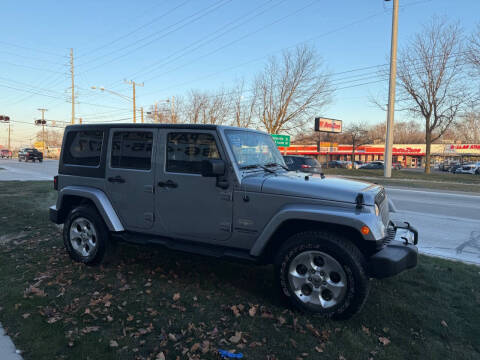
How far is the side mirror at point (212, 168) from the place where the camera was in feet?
11.5

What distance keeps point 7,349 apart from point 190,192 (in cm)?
217

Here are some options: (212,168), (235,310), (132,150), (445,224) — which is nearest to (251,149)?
(212,168)

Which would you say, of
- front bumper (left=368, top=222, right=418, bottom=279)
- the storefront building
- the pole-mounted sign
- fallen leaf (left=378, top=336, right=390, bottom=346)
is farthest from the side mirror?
the storefront building

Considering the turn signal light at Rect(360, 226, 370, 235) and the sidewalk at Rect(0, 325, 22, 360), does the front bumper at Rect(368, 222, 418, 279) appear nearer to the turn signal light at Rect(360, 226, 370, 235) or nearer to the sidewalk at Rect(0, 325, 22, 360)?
the turn signal light at Rect(360, 226, 370, 235)

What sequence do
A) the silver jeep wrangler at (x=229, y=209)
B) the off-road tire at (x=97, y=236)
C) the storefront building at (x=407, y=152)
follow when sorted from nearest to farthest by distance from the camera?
1. the silver jeep wrangler at (x=229, y=209)
2. the off-road tire at (x=97, y=236)
3. the storefront building at (x=407, y=152)

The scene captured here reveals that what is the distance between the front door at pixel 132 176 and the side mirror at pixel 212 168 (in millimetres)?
929

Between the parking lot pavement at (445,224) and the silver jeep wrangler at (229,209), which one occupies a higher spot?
the silver jeep wrangler at (229,209)

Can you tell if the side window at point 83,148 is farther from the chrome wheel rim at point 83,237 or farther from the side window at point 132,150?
the chrome wheel rim at point 83,237

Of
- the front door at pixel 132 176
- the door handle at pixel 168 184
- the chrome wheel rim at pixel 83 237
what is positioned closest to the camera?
the door handle at pixel 168 184

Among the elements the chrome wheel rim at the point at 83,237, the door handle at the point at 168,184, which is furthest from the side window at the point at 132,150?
the chrome wheel rim at the point at 83,237

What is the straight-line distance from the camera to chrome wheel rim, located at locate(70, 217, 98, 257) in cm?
465

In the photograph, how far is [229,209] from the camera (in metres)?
3.70

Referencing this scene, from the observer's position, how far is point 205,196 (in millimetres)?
3814

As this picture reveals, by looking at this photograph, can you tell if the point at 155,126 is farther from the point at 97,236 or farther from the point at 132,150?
the point at 97,236
